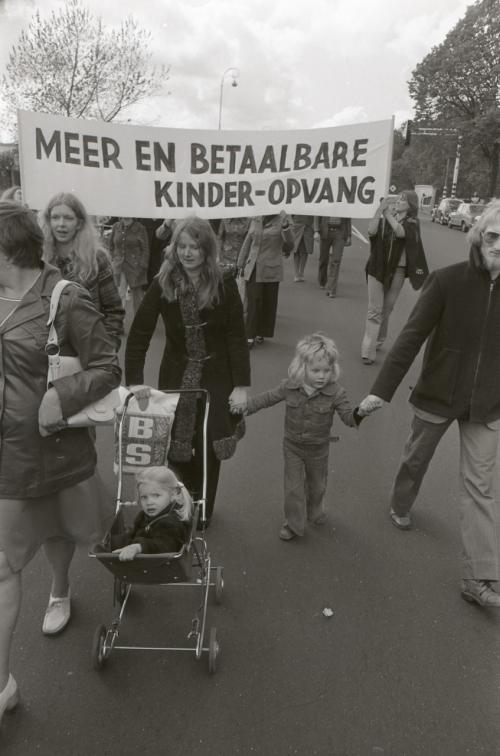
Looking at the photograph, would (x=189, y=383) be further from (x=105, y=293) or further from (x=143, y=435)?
(x=105, y=293)

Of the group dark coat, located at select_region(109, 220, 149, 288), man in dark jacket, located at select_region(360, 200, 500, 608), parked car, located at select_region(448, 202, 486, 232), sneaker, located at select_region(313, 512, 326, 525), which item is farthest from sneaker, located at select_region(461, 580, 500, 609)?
parked car, located at select_region(448, 202, 486, 232)

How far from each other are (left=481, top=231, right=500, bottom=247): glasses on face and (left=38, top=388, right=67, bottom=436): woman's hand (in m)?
2.12

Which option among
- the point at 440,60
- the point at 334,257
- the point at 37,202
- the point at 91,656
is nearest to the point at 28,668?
the point at 91,656

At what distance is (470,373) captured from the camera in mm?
3264

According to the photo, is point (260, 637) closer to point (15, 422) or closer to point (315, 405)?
point (315, 405)

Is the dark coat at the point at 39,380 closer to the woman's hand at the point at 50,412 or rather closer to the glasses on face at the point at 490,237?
the woman's hand at the point at 50,412

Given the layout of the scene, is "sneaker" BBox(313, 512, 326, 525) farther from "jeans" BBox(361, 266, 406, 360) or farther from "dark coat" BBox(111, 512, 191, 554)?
"jeans" BBox(361, 266, 406, 360)

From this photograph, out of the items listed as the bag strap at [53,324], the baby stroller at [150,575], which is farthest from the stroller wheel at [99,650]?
the bag strap at [53,324]

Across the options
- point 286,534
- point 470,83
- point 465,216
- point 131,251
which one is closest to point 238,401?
point 286,534

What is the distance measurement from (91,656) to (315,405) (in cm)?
174

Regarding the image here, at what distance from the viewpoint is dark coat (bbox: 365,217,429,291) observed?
279 inches

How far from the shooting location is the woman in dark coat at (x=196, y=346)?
10.9ft

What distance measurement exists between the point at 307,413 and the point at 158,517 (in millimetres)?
1266

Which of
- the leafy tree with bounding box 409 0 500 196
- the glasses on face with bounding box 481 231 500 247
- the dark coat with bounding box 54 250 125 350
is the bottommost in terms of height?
the dark coat with bounding box 54 250 125 350
